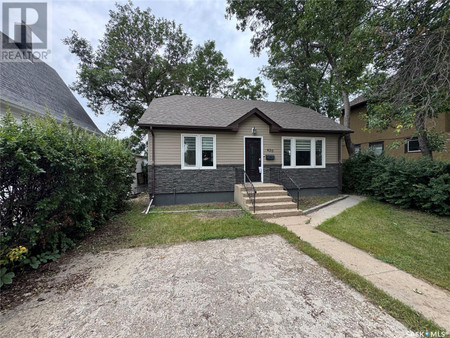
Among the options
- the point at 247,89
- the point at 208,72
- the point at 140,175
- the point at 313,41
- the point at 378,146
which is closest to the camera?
the point at 140,175

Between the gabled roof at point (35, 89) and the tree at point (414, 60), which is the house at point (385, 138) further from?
the gabled roof at point (35, 89)

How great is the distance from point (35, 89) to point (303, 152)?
45.9 feet

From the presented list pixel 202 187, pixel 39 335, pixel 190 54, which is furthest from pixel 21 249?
pixel 190 54

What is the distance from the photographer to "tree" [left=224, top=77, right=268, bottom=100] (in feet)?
61.6

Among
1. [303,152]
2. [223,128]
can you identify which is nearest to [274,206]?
[223,128]

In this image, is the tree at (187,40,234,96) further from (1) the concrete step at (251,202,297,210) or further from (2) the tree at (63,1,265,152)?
(1) the concrete step at (251,202,297,210)

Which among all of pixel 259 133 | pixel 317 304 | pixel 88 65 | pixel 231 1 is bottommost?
pixel 317 304

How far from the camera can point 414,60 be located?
19.7 feet

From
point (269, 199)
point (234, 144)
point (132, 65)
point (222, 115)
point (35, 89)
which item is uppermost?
point (132, 65)

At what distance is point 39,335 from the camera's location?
1867mm

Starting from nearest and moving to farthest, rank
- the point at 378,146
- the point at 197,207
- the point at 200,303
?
the point at 200,303 → the point at 197,207 → the point at 378,146

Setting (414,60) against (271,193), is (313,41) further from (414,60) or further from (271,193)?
(271,193)

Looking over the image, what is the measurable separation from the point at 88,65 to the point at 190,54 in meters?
8.82

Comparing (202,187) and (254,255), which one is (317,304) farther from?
(202,187)
